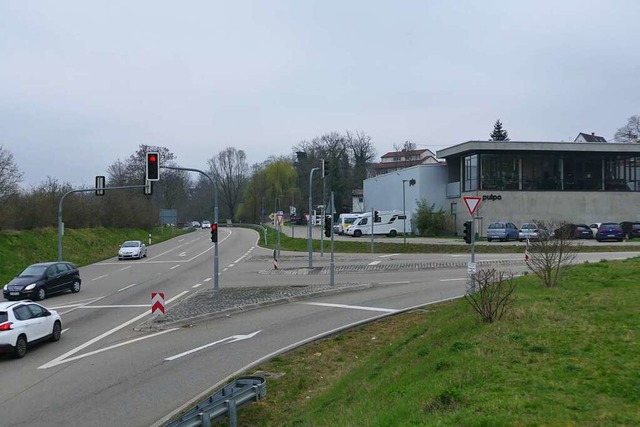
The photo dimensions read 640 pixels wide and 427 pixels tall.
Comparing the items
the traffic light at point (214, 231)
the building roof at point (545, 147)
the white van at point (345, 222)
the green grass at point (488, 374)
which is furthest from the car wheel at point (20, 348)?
the white van at point (345, 222)

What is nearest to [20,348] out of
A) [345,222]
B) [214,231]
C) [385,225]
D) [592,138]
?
[214,231]

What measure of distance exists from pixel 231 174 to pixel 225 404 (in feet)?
429

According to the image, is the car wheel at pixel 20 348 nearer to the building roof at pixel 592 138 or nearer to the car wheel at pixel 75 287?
the car wheel at pixel 75 287

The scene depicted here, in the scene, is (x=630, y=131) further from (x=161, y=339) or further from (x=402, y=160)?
(x=161, y=339)

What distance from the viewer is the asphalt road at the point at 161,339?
1039cm

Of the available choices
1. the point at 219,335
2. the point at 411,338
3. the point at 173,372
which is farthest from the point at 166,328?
the point at 411,338

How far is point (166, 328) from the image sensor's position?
18.5m

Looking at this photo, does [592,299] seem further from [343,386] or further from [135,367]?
[135,367]

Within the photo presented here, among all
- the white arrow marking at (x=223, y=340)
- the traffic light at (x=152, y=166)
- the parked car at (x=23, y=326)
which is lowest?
the white arrow marking at (x=223, y=340)

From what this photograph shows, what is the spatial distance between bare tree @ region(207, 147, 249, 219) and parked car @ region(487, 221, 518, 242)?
88.2 metres

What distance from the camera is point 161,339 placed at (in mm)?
16797

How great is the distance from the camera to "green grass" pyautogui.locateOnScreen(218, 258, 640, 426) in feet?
19.1

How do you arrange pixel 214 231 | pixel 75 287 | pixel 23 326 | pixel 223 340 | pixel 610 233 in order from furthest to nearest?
pixel 610 233 < pixel 75 287 < pixel 214 231 < pixel 223 340 < pixel 23 326

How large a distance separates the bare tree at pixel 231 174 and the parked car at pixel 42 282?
10510cm
